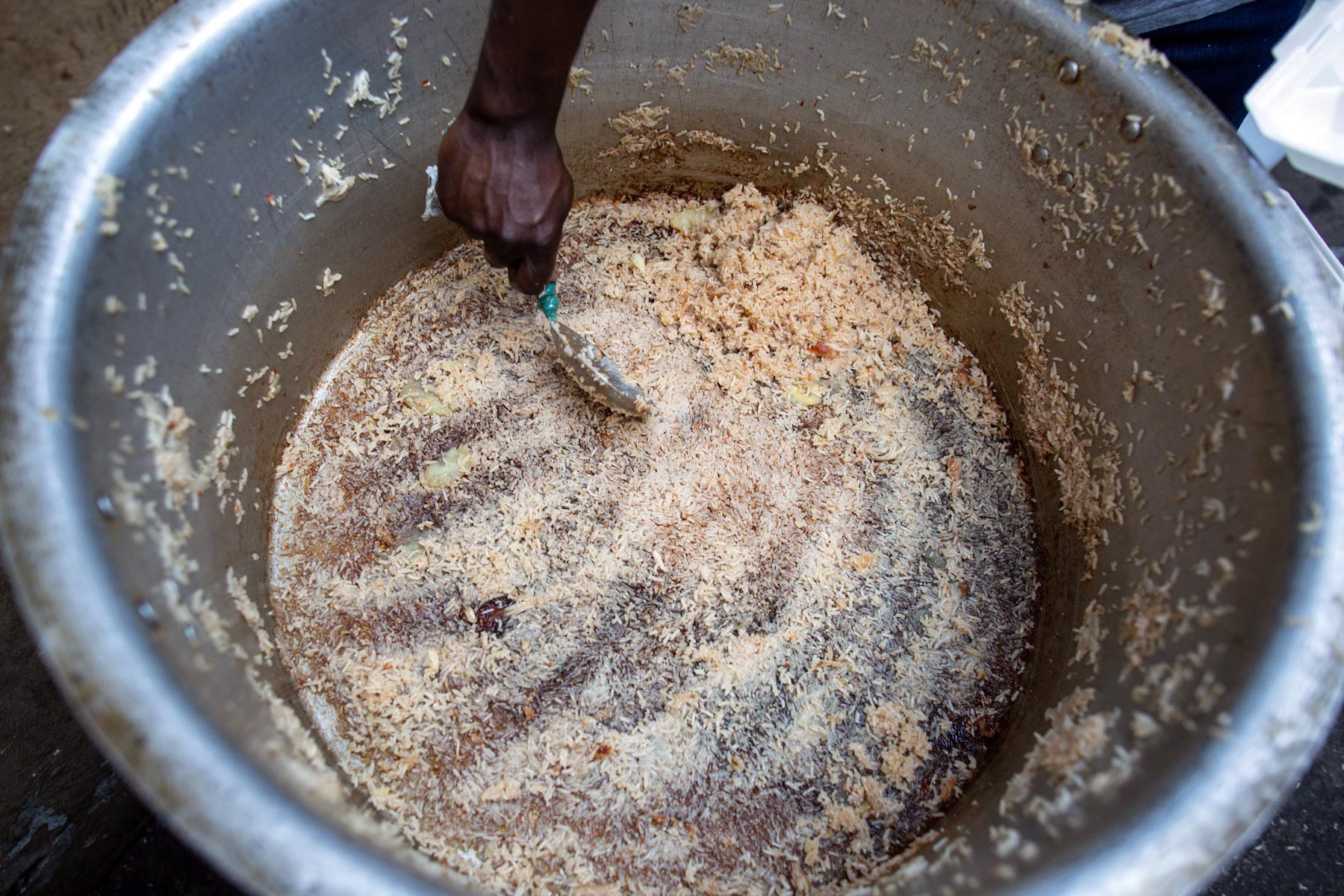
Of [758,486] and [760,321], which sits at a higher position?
[760,321]

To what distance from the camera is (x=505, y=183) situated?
1233 millimetres

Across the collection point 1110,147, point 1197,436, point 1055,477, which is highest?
point 1110,147

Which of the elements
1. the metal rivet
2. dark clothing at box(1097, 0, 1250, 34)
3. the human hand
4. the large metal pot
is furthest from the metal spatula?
dark clothing at box(1097, 0, 1250, 34)

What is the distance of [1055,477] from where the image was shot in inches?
60.3

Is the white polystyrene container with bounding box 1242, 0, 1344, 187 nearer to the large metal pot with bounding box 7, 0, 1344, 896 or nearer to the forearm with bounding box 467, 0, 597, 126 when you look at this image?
the large metal pot with bounding box 7, 0, 1344, 896

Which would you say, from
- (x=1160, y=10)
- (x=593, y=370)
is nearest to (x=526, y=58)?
(x=593, y=370)

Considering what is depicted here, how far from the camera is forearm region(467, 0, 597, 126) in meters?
1.05

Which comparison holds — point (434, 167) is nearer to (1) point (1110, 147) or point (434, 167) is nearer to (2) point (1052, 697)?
(1) point (1110, 147)

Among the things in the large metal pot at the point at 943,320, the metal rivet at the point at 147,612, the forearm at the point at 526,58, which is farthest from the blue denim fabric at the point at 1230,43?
the metal rivet at the point at 147,612

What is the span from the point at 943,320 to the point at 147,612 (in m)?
1.56

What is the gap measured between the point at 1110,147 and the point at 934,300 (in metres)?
0.50

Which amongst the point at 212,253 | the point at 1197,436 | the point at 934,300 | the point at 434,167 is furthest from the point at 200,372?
the point at 1197,436

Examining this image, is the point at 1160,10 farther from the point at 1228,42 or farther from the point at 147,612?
the point at 147,612

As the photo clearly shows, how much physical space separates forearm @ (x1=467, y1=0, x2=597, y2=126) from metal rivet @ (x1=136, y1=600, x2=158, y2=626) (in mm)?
815
